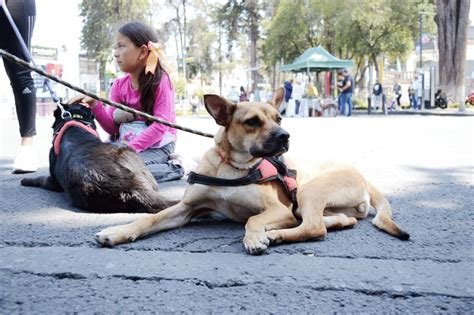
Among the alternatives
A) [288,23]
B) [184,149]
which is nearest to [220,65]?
[288,23]

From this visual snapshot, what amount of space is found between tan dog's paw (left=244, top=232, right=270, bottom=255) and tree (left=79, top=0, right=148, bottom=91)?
162 feet

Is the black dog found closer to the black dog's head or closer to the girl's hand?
the black dog's head

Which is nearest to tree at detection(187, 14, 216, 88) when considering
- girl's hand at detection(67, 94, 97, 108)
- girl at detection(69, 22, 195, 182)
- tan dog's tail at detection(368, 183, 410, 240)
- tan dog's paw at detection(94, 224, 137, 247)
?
girl at detection(69, 22, 195, 182)

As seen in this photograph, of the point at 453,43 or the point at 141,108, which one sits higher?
the point at 453,43

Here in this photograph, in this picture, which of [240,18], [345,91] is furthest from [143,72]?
[240,18]

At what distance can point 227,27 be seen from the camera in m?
47.0

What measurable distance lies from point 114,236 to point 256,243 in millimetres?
720

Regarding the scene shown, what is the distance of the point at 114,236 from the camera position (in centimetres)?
258

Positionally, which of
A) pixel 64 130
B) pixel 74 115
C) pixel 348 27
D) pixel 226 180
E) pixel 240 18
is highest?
pixel 240 18

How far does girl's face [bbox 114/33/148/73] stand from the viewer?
4465 mm

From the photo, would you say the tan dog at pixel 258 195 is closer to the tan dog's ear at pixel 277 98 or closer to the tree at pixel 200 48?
the tan dog's ear at pixel 277 98

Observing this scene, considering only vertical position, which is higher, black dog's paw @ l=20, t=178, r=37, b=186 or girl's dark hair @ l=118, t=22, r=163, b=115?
girl's dark hair @ l=118, t=22, r=163, b=115

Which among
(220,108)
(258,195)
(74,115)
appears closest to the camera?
(258,195)

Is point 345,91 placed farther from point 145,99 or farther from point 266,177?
point 266,177
